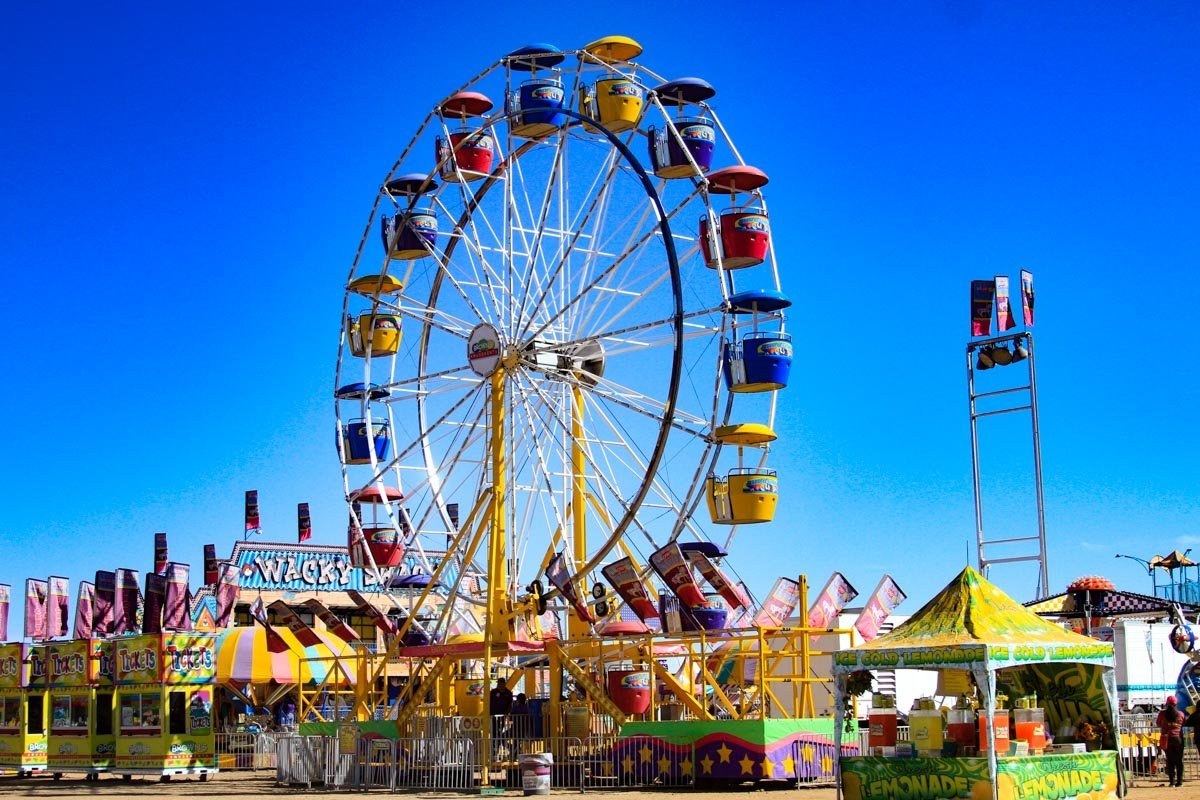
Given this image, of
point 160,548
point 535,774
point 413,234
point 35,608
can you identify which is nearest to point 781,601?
point 535,774

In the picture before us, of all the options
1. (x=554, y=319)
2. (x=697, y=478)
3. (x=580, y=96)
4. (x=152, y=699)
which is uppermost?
(x=580, y=96)

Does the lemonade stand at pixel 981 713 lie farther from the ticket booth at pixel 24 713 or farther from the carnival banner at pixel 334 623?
the ticket booth at pixel 24 713

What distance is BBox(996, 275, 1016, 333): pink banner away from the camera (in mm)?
39344

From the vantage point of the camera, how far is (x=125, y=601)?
33594mm

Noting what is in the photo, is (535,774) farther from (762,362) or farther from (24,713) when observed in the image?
(24,713)

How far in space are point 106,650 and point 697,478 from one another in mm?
12300

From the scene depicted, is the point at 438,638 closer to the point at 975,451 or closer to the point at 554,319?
the point at 554,319

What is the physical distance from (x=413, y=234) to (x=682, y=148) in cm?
658

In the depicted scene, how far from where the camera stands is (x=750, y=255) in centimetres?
2711

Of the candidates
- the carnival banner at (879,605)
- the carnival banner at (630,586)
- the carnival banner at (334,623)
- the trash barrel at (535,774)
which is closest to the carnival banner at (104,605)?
A: the carnival banner at (334,623)

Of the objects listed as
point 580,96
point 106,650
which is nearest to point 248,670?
point 106,650

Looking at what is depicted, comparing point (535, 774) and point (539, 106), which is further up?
point (539, 106)

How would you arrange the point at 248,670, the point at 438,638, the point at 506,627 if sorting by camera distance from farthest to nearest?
the point at 248,670 < the point at 438,638 < the point at 506,627

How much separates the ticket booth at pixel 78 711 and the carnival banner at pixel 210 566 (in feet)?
58.8
